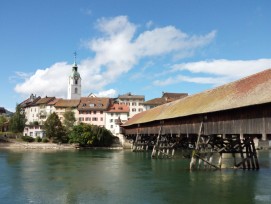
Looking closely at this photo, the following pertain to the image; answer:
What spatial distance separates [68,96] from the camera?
322ft

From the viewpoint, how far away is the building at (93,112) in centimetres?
7788

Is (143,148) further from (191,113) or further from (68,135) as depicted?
(191,113)

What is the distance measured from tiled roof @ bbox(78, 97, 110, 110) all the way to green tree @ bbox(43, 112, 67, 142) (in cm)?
1168

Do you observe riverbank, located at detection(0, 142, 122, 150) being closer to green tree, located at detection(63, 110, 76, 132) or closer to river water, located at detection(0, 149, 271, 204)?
green tree, located at detection(63, 110, 76, 132)

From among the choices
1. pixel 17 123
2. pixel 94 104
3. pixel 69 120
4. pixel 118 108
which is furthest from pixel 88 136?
pixel 17 123

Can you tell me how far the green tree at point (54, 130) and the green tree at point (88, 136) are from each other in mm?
2450

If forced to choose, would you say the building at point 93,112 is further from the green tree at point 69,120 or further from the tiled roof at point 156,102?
the tiled roof at point 156,102

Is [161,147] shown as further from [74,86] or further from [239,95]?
[74,86]

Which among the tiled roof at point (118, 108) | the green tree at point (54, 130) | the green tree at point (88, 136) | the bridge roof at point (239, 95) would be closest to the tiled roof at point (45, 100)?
the tiled roof at point (118, 108)

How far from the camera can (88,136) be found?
6500 centimetres

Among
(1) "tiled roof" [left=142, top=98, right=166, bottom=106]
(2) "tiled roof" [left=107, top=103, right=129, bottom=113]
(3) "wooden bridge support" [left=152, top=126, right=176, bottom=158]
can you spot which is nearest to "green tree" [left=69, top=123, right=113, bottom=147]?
(2) "tiled roof" [left=107, top=103, right=129, bottom=113]

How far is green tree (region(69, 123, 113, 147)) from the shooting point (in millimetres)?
64688

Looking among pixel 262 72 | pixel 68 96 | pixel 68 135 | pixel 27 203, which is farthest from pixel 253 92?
pixel 68 96

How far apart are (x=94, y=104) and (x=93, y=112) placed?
6.22 ft
